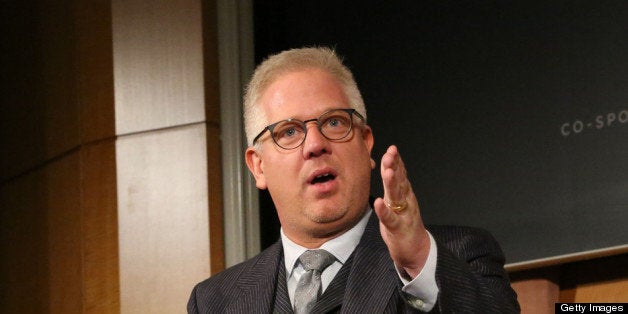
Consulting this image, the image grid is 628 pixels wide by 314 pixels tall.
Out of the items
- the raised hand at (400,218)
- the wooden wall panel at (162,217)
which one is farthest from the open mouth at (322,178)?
the wooden wall panel at (162,217)

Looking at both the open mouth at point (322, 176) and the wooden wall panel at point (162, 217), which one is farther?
the wooden wall panel at point (162, 217)

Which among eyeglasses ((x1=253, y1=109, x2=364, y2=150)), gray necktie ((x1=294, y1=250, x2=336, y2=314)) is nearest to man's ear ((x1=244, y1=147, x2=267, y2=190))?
eyeglasses ((x1=253, y1=109, x2=364, y2=150))

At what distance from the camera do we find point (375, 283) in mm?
1942

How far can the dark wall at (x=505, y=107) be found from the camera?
2.57 metres

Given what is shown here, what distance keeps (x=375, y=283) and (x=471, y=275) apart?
27 centimetres

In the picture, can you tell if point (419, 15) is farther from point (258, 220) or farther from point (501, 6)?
point (258, 220)

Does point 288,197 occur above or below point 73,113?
below

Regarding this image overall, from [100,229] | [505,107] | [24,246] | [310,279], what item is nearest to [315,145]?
[310,279]

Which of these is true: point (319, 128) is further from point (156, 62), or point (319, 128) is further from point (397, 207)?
point (156, 62)

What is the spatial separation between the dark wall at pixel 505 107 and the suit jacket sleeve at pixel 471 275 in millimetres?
708

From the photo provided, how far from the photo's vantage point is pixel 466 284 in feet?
5.58

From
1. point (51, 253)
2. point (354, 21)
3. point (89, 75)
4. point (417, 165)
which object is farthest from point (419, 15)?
point (51, 253)

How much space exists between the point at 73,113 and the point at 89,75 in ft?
0.52

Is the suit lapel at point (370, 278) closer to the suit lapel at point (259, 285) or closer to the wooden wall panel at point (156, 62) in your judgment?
the suit lapel at point (259, 285)
